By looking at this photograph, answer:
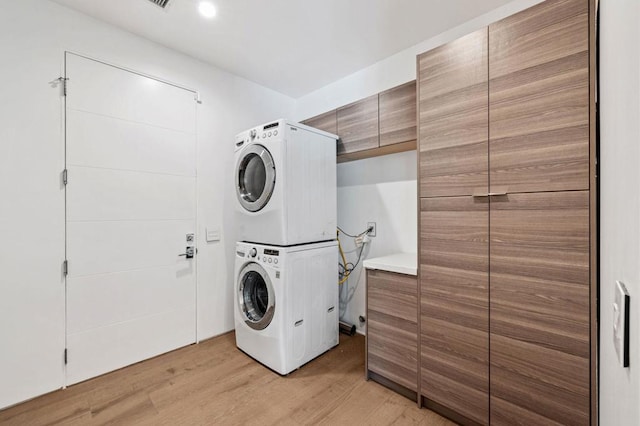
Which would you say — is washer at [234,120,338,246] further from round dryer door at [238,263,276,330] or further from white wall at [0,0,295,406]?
white wall at [0,0,295,406]

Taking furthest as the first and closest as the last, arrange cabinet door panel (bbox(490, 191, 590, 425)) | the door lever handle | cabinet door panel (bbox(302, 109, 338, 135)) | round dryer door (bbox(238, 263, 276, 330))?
1. cabinet door panel (bbox(302, 109, 338, 135))
2. the door lever handle
3. round dryer door (bbox(238, 263, 276, 330))
4. cabinet door panel (bbox(490, 191, 590, 425))

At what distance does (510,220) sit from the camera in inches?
53.7

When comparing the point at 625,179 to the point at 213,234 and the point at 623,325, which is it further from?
the point at 213,234

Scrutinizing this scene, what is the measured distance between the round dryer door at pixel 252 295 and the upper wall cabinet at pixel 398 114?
1.51m

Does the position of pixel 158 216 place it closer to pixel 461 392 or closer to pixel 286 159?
pixel 286 159

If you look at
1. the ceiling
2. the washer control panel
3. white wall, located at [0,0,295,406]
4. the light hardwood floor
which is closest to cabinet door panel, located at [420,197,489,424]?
the light hardwood floor

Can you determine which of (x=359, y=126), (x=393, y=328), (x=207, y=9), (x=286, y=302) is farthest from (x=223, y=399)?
(x=207, y=9)

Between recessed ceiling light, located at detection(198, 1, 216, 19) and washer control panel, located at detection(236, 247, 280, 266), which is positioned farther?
washer control panel, located at detection(236, 247, 280, 266)

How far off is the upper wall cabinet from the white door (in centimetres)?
175

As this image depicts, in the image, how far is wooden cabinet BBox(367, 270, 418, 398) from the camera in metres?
1.74

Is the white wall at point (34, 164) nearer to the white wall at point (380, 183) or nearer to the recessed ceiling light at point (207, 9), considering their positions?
the recessed ceiling light at point (207, 9)

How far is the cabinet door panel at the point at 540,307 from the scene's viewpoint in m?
1.18

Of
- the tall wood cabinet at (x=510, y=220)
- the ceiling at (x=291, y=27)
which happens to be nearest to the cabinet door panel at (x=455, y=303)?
the tall wood cabinet at (x=510, y=220)

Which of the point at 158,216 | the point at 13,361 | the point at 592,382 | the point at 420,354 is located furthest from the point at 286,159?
the point at 13,361
